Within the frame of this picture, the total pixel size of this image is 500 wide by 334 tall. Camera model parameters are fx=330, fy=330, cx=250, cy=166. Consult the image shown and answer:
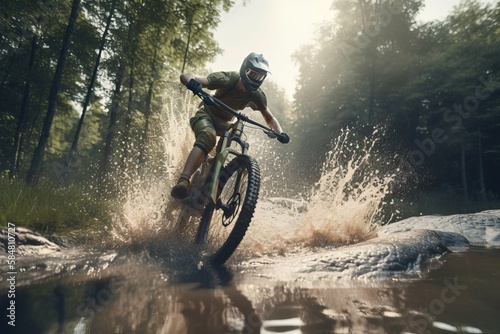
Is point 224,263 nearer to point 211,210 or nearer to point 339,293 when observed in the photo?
point 211,210

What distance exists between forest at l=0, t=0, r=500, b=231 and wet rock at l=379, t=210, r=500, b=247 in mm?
7031

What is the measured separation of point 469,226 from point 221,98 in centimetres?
616

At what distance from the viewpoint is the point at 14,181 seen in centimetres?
591

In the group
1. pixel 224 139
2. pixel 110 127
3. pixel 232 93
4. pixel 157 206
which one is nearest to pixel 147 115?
pixel 110 127

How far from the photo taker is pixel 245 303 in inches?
87.0

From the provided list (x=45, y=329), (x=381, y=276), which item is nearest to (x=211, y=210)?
(x=381, y=276)

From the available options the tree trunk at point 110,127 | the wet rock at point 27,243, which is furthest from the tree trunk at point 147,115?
the wet rock at point 27,243

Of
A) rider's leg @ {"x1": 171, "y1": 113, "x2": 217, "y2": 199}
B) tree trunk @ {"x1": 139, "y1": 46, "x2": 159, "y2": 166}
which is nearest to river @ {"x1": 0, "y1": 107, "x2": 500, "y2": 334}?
rider's leg @ {"x1": 171, "y1": 113, "x2": 217, "y2": 199}

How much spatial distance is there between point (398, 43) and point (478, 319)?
2738cm

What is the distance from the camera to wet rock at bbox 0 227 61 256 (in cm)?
349

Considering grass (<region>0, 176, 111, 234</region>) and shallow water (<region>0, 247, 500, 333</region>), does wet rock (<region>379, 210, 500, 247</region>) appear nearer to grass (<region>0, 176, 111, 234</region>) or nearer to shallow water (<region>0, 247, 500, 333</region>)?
shallow water (<region>0, 247, 500, 333</region>)

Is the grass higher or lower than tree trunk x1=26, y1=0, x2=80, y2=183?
lower

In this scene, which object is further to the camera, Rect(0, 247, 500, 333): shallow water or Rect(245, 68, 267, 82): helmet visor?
Rect(245, 68, 267, 82): helmet visor

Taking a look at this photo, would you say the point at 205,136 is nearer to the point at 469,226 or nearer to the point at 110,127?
the point at 469,226
